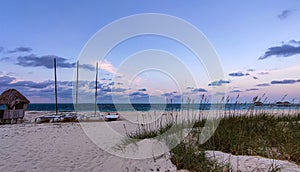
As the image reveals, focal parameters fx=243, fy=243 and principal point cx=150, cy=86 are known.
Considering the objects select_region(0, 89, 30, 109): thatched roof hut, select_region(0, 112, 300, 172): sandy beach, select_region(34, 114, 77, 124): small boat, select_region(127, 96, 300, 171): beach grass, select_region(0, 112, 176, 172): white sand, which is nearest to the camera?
select_region(0, 112, 300, 172): sandy beach

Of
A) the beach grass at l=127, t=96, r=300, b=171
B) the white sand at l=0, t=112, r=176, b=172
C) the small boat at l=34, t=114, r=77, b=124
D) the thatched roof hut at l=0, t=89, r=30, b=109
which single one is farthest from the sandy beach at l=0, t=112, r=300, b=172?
the thatched roof hut at l=0, t=89, r=30, b=109

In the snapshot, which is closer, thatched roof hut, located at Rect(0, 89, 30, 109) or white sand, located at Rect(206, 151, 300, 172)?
white sand, located at Rect(206, 151, 300, 172)

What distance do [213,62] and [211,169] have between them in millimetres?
4062

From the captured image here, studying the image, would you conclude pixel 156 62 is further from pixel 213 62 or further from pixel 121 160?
pixel 121 160

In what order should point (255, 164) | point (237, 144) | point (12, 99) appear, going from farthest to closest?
1. point (12, 99)
2. point (237, 144)
3. point (255, 164)

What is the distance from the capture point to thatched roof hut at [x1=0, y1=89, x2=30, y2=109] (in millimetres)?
21203

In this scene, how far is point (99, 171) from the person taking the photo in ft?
15.4

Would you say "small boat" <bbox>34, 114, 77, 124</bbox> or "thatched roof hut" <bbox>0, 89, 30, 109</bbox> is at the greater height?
"thatched roof hut" <bbox>0, 89, 30, 109</bbox>

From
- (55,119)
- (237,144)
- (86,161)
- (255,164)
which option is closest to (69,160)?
(86,161)

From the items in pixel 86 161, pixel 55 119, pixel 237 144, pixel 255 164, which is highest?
pixel 237 144

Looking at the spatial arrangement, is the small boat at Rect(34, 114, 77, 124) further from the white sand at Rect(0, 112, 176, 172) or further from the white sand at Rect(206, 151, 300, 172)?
the white sand at Rect(206, 151, 300, 172)

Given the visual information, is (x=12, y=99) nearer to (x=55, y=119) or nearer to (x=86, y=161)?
(x=55, y=119)

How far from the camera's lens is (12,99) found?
21391 millimetres

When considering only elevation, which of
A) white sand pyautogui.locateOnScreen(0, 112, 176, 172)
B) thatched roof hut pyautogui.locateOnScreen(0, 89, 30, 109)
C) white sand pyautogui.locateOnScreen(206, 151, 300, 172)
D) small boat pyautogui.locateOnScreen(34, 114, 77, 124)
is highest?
thatched roof hut pyautogui.locateOnScreen(0, 89, 30, 109)
